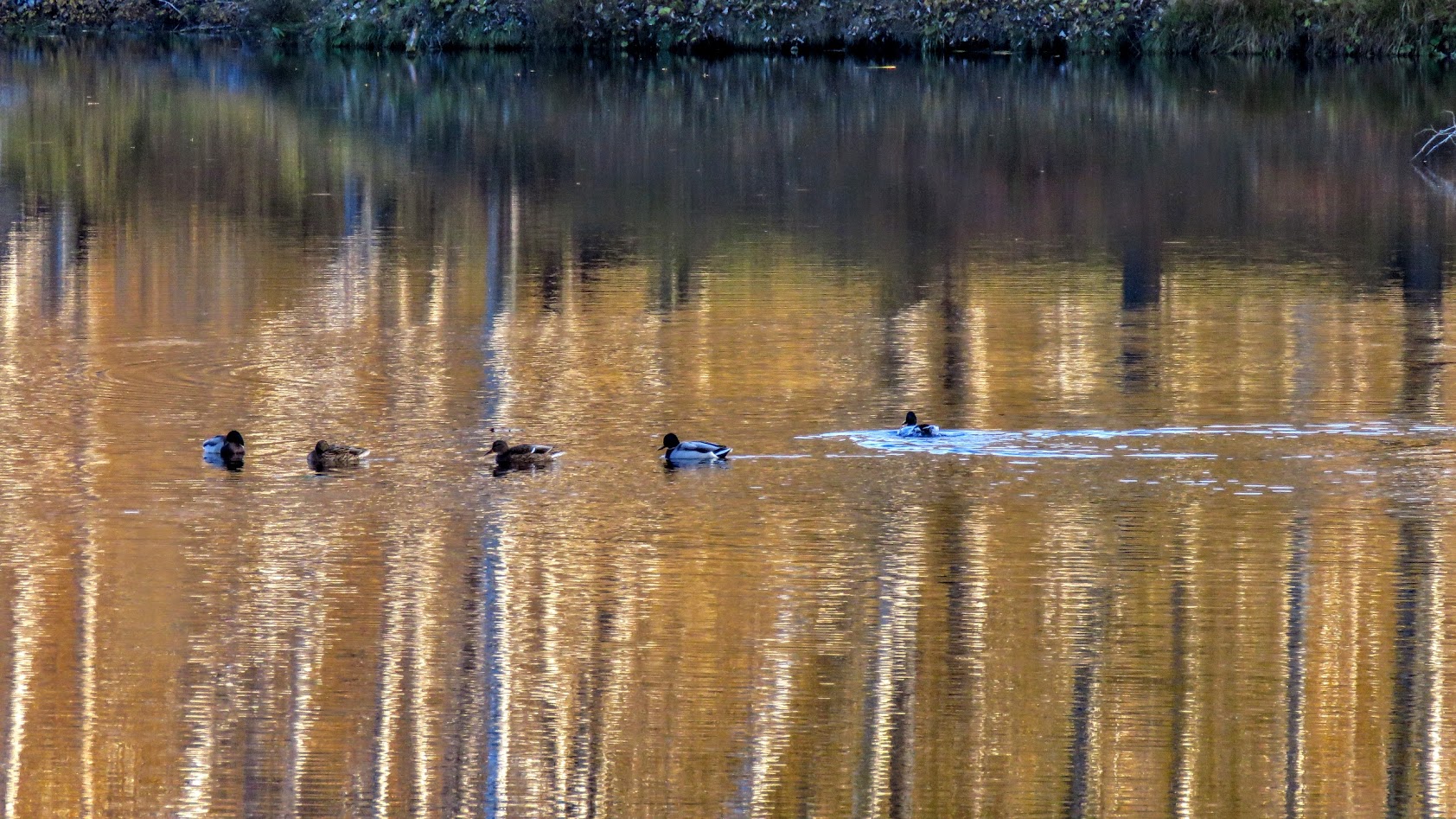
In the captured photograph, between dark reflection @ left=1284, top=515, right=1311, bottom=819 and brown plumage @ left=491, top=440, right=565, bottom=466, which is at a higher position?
brown plumage @ left=491, top=440, right=565, bottom=466

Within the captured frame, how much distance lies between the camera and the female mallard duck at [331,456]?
14.3 m

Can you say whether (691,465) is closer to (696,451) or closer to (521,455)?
(696,451)

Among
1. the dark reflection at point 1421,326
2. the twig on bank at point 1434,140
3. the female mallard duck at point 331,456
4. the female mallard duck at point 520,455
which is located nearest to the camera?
the female mallard duck at point 520,455

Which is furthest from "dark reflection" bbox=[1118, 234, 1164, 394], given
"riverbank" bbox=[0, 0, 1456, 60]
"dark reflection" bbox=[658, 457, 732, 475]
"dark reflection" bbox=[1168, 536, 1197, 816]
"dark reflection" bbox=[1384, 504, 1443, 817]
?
"riverbank" bbox=[0, 0, 1456, 60]

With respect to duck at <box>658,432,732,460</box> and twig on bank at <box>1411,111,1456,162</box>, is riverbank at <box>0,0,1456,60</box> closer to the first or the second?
twig on bank at <box>1411,111,1456,162</box>

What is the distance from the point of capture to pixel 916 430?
1480 cm

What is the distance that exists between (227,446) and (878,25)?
3949cm

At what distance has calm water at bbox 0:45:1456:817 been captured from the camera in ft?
31.4

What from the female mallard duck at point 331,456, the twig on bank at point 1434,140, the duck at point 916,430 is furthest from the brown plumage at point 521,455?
the twig on bank at point 1434,140

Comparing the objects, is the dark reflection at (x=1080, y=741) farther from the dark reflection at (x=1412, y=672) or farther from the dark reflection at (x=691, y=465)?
the dark reflection at (x=691, y=465)

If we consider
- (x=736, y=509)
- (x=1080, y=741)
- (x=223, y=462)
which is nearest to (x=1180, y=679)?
(x=1080, y=741)

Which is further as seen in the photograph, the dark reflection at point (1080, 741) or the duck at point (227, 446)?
the duck at point (227, 446)

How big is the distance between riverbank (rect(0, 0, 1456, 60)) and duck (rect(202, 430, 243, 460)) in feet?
125

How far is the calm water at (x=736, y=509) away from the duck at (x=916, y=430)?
86mm
